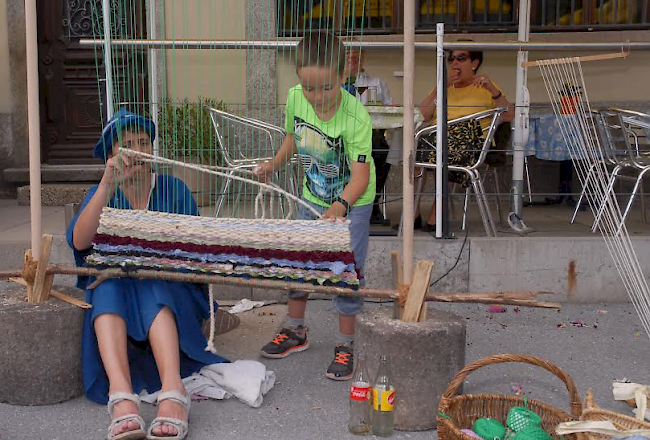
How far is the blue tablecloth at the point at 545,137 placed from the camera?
18.8ft

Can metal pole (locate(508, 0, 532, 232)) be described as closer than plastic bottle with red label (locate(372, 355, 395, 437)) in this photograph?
No

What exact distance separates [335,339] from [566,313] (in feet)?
4.54

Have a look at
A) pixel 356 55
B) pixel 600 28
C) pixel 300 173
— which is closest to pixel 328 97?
pixel 300 173

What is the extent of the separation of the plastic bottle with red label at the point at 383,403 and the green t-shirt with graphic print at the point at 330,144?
834mm

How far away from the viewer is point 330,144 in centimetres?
339

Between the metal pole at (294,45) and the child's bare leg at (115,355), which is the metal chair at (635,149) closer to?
the metal pole at (294,45)

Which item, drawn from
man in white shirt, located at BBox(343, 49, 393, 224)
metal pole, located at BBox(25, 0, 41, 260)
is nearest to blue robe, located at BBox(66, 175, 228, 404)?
metal pole, located at BBox(25, 0, 41, 260)

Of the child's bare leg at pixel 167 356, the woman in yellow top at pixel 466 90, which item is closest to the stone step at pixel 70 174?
the woman in yellow top at pixel 466 90

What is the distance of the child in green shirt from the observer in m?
3.25

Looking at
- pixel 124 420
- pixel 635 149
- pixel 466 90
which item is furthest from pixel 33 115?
pixel 635 149

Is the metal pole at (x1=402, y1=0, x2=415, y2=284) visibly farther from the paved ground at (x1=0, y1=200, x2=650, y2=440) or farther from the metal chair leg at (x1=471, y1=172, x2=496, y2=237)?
the metal chair leg at (x1=471, y1=172, x2=496, y2=237)

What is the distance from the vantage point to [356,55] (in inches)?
230

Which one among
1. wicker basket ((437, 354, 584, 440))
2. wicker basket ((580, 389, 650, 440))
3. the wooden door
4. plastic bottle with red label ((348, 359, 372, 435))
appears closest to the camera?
wicker basket ((580, 389, 650, 440))

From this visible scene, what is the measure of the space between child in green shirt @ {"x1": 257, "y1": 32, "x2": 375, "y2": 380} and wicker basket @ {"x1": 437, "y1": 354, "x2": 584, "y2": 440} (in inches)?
29.6
